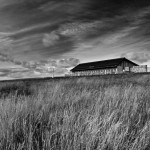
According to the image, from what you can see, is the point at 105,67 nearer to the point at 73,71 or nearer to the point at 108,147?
the point at 73,71

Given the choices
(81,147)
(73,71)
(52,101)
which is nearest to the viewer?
(81,147)

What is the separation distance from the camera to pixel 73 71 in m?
53.0

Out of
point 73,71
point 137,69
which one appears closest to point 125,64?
point 137,69

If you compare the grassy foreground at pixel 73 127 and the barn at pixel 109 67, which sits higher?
the barn at pixel 109 67

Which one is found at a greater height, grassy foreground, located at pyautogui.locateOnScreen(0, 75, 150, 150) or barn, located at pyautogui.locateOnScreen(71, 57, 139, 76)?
barn, located at pyautogui.locateOnScreen(71, 57, 139, 76)

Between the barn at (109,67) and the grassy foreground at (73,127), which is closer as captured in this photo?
the grassy foreground at (73,127)

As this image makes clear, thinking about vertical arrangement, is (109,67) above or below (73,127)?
above

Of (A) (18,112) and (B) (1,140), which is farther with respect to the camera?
(A) (18,112)

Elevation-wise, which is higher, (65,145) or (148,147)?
(65,145)

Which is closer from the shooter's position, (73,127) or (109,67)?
(73,127)

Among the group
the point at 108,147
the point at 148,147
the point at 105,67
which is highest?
the point at 105,67

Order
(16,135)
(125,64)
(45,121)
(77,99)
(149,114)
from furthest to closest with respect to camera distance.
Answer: (125,64), (77,99), (149,114), (45,121), (16,135)

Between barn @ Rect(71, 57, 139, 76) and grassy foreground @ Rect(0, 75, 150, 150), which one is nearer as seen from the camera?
grassy foreground @ Rect(0, 75, 150, 150)

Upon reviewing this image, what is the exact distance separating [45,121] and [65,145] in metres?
1.19
